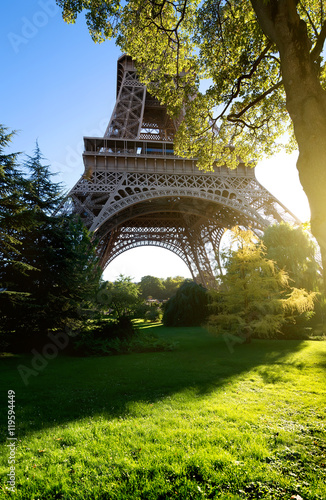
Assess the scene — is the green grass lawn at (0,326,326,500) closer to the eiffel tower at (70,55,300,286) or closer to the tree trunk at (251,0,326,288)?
the tree trunk at (251,0,326,288)

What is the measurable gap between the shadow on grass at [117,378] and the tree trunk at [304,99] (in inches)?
186

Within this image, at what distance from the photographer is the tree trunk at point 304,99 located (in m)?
3.13

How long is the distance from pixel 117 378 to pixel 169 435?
3907mm

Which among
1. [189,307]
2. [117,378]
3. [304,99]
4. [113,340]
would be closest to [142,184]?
[189,307]

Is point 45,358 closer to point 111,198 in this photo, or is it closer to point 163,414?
point 163,414

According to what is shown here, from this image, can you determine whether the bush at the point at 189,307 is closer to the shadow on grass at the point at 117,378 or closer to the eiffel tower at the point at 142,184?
the eiffel tower at the point at 142,184

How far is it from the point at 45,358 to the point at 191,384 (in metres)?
6.64

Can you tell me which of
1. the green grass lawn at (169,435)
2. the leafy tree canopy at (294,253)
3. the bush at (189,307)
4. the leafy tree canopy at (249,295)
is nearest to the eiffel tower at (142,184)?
the leafy tree canopy at (294,253)

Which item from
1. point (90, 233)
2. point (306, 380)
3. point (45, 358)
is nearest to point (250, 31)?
point (306, 380)

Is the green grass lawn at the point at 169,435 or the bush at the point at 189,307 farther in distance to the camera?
the bush at the point at 189,307

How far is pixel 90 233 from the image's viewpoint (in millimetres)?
18281

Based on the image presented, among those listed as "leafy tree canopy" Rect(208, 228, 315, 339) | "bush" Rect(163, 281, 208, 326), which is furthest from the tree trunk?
"bush" Rect(163, 281, 208, 326)

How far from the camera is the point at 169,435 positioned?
372 cm

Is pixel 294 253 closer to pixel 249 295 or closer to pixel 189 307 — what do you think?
pixel 249 295
